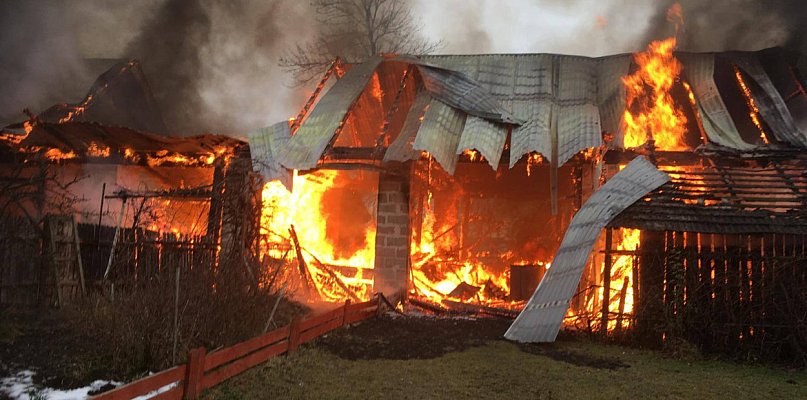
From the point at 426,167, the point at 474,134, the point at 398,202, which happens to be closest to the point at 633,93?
the point at 474,134

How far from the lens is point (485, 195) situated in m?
17.9

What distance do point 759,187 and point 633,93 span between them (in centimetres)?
525

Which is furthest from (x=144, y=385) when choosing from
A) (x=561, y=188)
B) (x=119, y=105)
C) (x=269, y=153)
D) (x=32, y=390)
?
(x=119, y=105)

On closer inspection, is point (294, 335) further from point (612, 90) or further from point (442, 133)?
point (612, 90)

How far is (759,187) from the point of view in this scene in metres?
10.8

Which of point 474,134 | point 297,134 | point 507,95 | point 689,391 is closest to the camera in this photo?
point 689,391

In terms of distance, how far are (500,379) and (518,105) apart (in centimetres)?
944

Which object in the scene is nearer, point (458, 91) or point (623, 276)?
point (623, 276)

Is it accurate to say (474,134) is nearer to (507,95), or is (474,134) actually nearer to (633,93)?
(507,95)

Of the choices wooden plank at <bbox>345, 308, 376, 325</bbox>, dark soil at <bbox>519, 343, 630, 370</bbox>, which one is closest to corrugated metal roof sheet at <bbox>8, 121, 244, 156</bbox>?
wooden plank at <bbox>345, 308, 376, 325</bbox>

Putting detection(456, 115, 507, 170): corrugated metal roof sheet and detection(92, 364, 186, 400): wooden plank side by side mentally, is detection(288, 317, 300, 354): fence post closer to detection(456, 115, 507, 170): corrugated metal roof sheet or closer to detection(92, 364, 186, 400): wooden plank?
detection(92, 364, 186, 400): wooden plank

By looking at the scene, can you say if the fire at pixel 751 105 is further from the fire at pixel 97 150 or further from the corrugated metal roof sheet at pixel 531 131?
the fire at pixel 97 150

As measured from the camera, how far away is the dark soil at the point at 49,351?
6641 millimetres

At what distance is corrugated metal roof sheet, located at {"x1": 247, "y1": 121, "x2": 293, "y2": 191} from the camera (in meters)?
13.5
